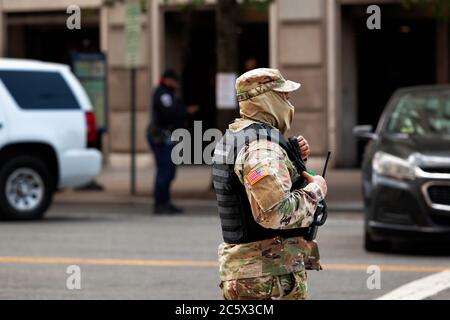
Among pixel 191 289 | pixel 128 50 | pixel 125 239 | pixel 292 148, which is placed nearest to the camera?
pixel 292 148

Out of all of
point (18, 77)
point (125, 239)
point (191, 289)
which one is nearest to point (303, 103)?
point (18, 77)

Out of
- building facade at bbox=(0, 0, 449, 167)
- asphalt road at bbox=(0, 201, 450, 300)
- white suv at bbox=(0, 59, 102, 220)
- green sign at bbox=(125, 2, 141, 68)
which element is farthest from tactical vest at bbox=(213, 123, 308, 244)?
building facade at bbox=(0, 0, 449, 167)

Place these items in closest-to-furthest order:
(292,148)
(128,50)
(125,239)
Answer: (292,148)
(125,239)
(128,50)

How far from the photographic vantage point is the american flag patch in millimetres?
4773

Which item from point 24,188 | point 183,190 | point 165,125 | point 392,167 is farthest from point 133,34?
point 392,167

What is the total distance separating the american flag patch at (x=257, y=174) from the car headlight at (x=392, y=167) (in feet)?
22.8

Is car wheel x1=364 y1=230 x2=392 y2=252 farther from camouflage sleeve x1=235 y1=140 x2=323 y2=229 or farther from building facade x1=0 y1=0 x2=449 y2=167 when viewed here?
building facade x1=0 y1=0 x2=449 y2=167

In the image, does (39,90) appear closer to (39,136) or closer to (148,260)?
(39,136)

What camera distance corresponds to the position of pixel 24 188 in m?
15.3

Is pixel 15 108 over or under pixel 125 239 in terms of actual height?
over

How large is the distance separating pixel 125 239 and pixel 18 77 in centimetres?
316

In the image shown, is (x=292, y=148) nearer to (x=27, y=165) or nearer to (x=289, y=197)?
(x=289, y=197)
